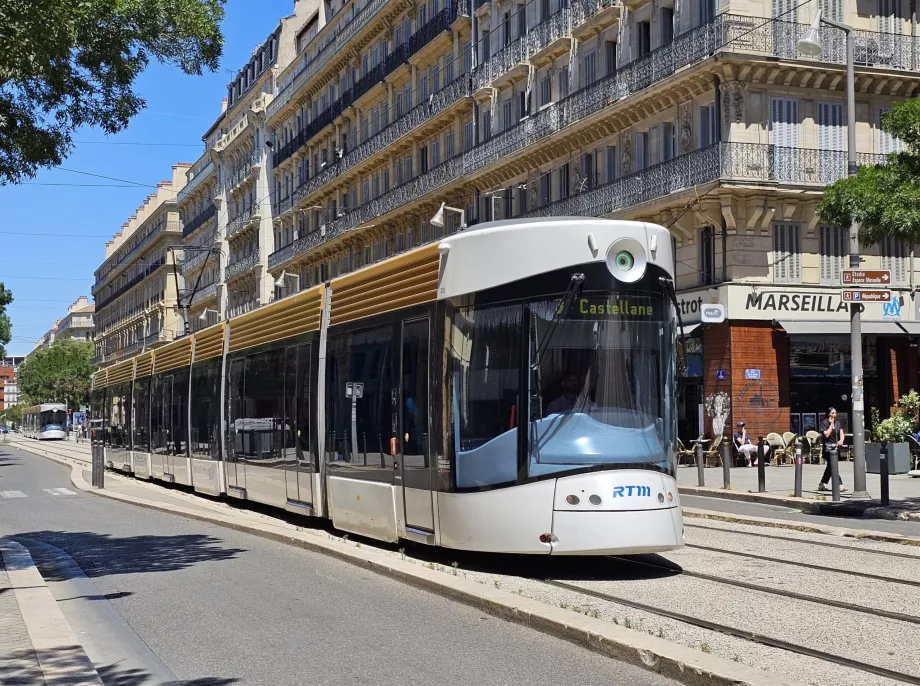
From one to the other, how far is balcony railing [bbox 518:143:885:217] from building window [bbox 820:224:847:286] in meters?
1.54

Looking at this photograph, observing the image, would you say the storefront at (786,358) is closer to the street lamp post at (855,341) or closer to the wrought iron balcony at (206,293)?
the street lamp post at (855,341)

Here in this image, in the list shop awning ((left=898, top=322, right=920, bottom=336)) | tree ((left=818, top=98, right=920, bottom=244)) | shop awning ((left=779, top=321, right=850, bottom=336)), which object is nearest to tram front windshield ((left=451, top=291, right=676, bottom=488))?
tree ((left=818, top=98, right=920, bottom=244))

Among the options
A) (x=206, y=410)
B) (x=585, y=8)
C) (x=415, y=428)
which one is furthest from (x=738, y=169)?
(x=415, y=428)

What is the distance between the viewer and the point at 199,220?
8925 cm

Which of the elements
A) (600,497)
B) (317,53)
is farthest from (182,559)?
(317,53)

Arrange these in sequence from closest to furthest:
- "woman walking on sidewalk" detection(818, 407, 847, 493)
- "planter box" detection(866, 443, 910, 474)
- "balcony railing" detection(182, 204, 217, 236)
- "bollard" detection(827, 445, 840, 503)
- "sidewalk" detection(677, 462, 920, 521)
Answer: "sidewalk" detection(677, 462, 920, 521)
"bollard" detection(827, 445, 840, 503)
"woman walking on sidewalk" detection(818, 407, 847, 493)
"planter box" detection(866, 443, 910, 474)
"balcony railing" detection(182, 204, 217, 236)

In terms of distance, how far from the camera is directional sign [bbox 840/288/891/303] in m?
19.0

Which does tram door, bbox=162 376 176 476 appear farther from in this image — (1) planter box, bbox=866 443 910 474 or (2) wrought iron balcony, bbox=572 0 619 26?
(2) wrought iron balcony, bbox=572 0 619 26

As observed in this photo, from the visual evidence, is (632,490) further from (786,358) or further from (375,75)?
(375,75)

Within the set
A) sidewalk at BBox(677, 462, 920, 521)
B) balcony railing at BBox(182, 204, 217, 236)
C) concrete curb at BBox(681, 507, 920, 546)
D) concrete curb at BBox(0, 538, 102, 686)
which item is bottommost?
sidewalk at BBox(677, 462, 920, 521)

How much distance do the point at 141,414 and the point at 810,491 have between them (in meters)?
15.7

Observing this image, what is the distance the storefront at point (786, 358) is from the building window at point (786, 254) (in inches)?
14.5

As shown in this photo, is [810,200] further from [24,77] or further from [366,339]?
[24,77]

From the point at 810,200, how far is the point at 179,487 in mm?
17359
